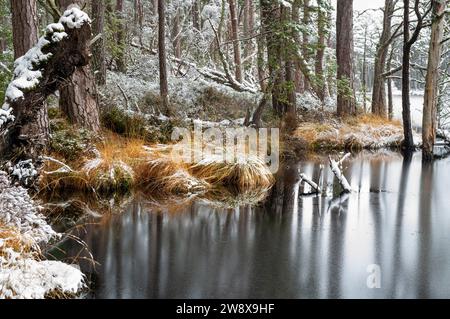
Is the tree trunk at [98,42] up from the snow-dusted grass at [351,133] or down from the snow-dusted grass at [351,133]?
up

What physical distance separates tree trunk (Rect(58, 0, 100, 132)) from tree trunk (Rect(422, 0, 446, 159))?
8204 mm

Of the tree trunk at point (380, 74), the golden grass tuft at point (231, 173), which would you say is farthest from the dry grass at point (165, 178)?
the tree trunk at point (380, 74)

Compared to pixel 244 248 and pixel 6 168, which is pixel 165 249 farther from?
pixel 6 168

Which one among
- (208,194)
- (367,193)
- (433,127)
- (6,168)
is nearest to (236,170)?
(208,194)

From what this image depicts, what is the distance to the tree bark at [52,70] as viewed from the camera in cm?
513

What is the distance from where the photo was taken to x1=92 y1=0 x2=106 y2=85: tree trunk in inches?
494

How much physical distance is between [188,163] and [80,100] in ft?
8.58

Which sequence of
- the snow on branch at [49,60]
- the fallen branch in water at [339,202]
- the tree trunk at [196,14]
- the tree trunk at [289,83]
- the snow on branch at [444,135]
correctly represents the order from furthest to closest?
the tree trunk at [196,14], the snow on branch at [444,135], the tree trunk at [289,83], the fallen branch in water at [339,202], the snow on branch at [49,60]

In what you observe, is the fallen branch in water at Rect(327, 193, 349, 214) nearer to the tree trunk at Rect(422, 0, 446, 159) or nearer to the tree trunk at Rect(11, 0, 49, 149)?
the tree trunk at Rect(11, 0, 49, 149)

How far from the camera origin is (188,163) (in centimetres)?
976

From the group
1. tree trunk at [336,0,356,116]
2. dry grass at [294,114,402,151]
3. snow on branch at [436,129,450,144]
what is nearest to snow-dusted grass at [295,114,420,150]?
dry grass at [294,114,402,151]

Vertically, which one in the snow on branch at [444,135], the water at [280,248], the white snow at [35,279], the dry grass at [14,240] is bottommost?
Answer: the water at [280,248]

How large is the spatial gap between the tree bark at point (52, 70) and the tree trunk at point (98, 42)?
7.26 metres

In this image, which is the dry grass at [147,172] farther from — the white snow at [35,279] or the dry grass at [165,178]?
the white snow at [35,279]
